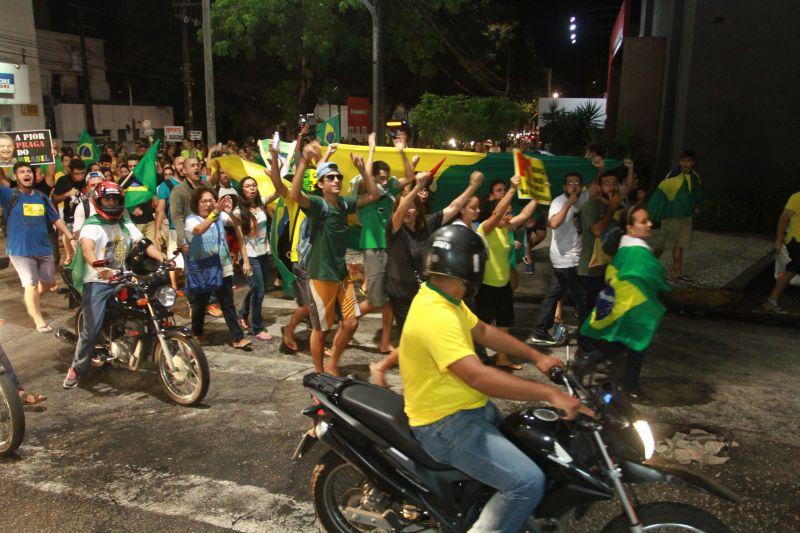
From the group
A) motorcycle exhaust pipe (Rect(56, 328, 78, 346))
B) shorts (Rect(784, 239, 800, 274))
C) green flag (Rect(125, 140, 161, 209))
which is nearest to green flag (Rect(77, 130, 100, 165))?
green flag (Rect(125, 140, 161, 209))

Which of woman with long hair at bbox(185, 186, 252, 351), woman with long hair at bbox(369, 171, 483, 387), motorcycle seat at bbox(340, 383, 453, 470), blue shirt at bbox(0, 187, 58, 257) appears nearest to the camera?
motorcycle seat at bbox(340, 383, 453, 470)

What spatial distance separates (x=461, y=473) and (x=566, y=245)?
14.4 feet

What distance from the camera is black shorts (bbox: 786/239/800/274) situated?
800cm

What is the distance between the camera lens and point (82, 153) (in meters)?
14.6

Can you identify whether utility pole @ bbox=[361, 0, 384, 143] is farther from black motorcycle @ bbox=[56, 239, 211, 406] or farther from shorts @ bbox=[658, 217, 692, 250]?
black motorcycle @ bbox=[56, 239, 211, 406]

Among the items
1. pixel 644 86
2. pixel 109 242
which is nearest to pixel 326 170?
pixel 109 242

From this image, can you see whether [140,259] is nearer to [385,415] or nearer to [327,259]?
[327,259]

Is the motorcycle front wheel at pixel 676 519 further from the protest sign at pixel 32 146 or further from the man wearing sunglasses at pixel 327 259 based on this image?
the protest sign at pixel 32 146

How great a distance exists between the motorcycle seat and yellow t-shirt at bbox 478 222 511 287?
3.04 m

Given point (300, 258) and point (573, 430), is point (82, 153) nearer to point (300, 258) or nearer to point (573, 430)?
point (300, 258)

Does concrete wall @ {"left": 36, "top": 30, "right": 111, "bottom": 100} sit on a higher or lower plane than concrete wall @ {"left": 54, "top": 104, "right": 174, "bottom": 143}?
higher

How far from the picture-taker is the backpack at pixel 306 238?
18.9 ft

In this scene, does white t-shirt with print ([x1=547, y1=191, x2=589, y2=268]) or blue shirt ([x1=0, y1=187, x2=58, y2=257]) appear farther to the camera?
blue shirt ([x1=0, y1=187, x2=58, y2=257])

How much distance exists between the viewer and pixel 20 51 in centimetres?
3170
